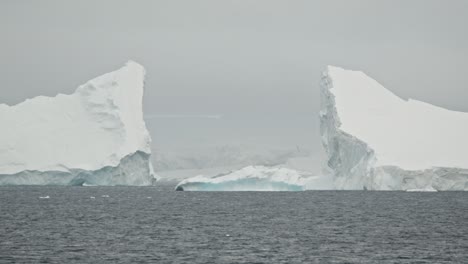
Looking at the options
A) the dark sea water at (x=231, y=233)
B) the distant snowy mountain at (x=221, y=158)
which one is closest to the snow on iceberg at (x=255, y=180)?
the dark sea water at (x=231, y=233)

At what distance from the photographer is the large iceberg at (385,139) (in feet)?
215

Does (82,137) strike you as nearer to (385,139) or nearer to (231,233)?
(385,139)

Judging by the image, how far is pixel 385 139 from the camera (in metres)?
70.8

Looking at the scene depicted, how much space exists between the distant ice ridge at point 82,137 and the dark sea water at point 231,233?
17.5 meters

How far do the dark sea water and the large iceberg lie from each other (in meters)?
5.88

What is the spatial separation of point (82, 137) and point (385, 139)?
2977cm

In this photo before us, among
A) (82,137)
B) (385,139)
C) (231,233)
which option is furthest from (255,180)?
(231,233)

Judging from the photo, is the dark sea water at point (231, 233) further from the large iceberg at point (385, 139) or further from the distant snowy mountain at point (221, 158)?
the distant snowy mountain at point (221, 158)

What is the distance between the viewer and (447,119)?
7600 centimetres

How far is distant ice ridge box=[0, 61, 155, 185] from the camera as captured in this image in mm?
77375

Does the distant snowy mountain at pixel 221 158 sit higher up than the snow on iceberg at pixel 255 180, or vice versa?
the distant snowy mountain at pixel 221 158

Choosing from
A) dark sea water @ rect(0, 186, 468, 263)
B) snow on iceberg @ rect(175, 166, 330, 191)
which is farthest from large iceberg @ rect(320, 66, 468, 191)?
dark sea water @ rect(0, 186, 468, 263)

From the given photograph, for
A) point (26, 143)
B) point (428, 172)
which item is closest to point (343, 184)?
point (428, 172)

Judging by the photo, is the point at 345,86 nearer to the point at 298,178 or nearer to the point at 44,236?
the point at 298,178
